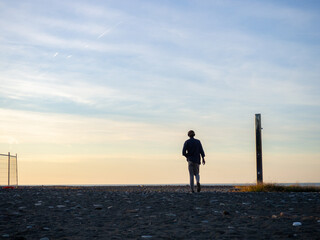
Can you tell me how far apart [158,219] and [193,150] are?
7331 millimetres

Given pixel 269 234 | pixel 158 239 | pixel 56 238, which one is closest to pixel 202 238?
pixel 158 239

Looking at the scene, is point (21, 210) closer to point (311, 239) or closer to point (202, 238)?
point (202, 238)

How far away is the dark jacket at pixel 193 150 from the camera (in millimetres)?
15078

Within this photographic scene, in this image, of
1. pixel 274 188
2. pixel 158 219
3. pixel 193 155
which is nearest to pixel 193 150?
pixel 193 155

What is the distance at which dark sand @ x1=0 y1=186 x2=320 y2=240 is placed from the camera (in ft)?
21.2

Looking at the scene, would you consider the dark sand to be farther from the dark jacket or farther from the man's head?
the man's head

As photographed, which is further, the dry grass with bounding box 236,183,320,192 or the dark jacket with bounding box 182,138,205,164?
the dry grass with bounding box 236,183,320,192

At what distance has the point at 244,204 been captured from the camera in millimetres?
10430

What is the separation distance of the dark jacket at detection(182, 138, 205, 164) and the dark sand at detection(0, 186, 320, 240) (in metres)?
4.21

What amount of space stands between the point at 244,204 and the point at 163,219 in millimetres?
3342

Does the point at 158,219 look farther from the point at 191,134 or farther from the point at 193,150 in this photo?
the point at 191,134

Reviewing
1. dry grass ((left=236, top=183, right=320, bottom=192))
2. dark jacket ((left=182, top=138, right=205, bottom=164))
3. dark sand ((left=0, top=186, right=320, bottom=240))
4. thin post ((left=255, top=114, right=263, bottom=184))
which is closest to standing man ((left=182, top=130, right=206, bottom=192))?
dark jacket ((left=182, top=138, right=205, bottom=164))

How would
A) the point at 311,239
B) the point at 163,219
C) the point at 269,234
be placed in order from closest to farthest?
the point at 311,239
the point at 269,234
the point at 163,219

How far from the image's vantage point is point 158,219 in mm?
7969
